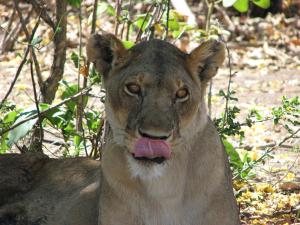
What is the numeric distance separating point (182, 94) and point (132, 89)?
231 mm

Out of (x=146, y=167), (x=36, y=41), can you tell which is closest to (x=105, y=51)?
(x=146, y=167)

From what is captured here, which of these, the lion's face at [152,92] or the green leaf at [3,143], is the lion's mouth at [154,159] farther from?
the green leaf at [3,143]

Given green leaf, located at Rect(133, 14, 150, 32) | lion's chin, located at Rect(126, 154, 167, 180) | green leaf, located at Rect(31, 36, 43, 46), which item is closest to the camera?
lion's chin, located at Rect(126, 154, 167, 180)

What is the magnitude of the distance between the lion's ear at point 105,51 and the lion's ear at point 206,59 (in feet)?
1.12

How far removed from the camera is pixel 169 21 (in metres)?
6.00

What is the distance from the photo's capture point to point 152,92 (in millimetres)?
3895

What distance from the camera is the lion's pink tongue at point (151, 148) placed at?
3764mm

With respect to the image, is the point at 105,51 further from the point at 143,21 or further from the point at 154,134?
the point at 143,21

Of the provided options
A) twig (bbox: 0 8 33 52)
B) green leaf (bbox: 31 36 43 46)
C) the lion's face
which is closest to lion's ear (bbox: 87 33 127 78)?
the lion's face

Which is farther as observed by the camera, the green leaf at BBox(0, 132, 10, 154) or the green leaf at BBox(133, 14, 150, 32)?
the green leaf at BBox(133, 14, 150, 32)

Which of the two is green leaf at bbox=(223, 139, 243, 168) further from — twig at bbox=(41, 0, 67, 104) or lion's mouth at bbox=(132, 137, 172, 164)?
lion's mouth at bbox=(132, 137, 172, 164)

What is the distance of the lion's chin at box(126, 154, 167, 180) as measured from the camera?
154 inches

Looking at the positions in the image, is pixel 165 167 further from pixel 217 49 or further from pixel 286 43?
pixel 286 43

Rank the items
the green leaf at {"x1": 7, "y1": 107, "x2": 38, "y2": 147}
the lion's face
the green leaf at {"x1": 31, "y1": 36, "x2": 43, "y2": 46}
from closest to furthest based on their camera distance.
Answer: the lion's face < the green leaf at {"x1": 31, "y1": 36, "x2": 43, "y2": 46} < the green leaf at {"x1": 7, "y1": 107, "x2": 38, "y2": 147}
